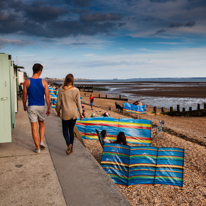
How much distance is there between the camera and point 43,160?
13.0 ft

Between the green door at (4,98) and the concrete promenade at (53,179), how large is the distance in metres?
0.45

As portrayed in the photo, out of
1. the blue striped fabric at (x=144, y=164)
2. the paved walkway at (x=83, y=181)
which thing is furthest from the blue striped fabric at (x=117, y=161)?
the paved walkway at (x=83, y=181)

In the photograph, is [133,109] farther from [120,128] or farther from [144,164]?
[144,164]

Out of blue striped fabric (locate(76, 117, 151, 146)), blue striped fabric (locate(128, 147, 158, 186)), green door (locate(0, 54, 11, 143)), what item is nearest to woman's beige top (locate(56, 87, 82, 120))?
green door (locate(0, 54, 11, 143))

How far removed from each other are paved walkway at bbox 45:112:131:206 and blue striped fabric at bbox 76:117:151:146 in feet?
12.9

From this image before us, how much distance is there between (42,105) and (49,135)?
188 centimetres

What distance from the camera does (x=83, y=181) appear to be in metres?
3.13

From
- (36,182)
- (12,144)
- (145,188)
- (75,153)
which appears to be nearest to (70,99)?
(75,153)

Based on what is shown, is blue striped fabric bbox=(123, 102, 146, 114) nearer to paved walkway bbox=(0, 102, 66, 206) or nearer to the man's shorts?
paved walkway bbox=(0, 102, 66, 206)

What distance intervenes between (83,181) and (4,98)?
2.34 metres

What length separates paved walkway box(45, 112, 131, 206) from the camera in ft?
8.69

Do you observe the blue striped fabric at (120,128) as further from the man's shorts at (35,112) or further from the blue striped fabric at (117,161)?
the man's shorts at (35,112)

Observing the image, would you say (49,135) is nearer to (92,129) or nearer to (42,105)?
(42,105)

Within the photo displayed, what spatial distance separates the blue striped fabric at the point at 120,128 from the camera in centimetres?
860
